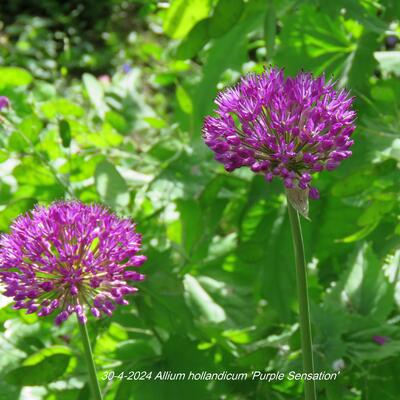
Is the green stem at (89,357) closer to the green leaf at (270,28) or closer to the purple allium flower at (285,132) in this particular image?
the purple allium flower at (285,132)

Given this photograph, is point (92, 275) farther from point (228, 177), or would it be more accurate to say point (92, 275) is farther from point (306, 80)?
point (228, 177)

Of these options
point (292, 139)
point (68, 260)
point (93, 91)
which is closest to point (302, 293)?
point (292, 139)

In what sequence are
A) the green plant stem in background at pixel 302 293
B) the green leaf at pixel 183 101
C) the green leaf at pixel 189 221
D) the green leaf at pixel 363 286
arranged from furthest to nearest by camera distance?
the green leaf at pixel 183 101
the green leaf at pixel 189 221
the green leaf at pixel 363 286
the green plant stem in background at pixel 302 293

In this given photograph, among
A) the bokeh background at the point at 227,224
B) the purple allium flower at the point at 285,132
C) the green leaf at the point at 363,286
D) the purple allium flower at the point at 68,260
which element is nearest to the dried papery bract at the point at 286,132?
the purple allium flower at the point at 285,132

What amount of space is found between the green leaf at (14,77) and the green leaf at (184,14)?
34 cm

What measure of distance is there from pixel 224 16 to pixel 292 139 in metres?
0.66

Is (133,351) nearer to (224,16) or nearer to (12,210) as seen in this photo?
(12,210)

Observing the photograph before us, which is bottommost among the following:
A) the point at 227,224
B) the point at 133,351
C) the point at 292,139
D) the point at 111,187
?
the point at 227,224

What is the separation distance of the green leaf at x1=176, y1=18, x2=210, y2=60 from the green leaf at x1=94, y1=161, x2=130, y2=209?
0.27 m

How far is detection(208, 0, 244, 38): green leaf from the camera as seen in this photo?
1.35m

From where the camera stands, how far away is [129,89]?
77.7 inches

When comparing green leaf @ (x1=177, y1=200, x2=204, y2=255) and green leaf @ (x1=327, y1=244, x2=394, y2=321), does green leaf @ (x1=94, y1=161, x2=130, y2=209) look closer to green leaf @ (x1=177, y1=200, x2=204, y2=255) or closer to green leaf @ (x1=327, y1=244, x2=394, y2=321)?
green leaf @ (x1=177, y1=200, x2=204, y2=255)

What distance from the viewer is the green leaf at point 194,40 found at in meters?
1.40

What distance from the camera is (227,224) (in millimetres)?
1857
